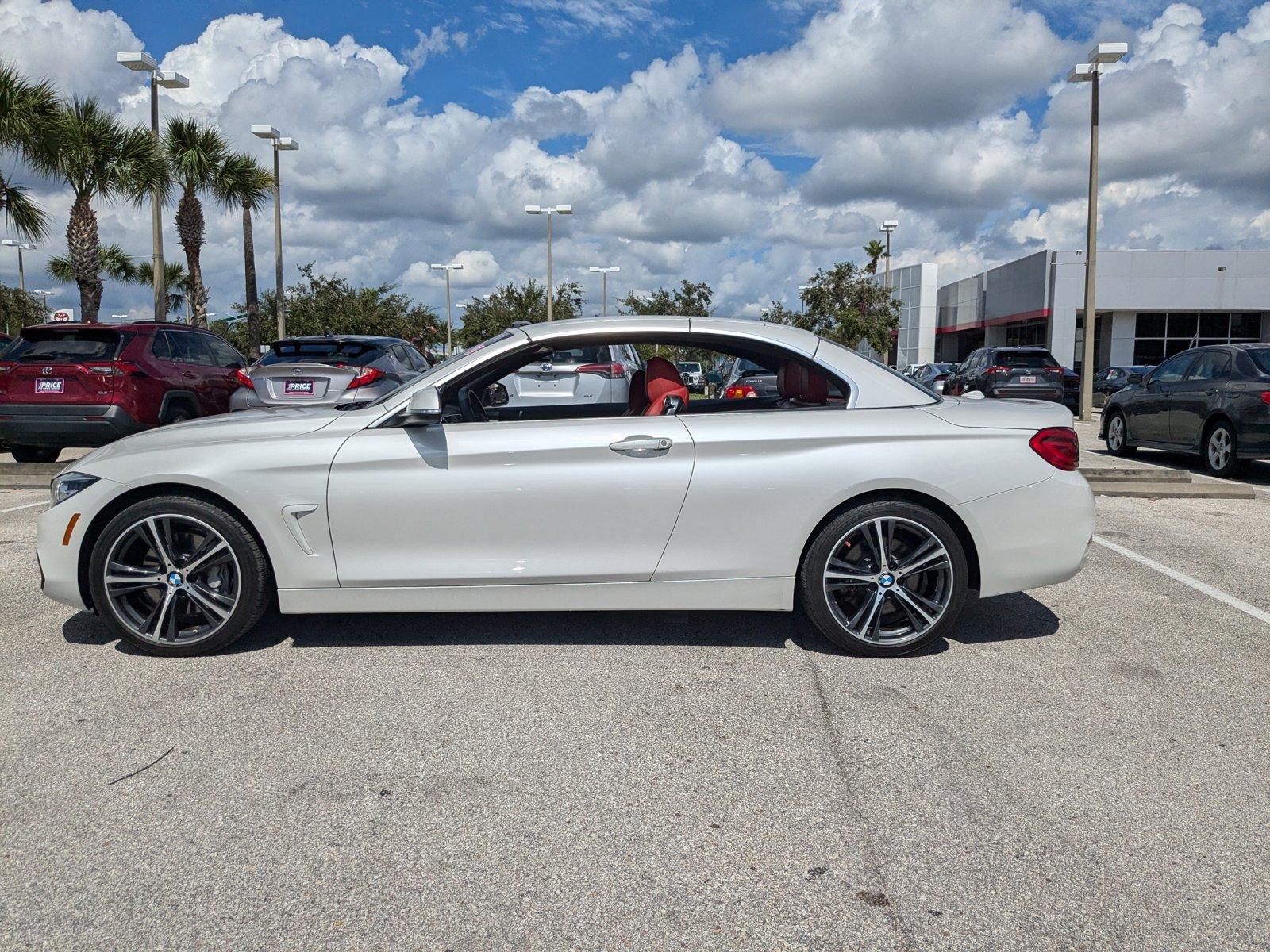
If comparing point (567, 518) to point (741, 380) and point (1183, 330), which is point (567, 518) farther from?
point (1183, 330)

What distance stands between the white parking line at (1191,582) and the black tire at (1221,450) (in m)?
4.72

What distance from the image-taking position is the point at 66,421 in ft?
33.6

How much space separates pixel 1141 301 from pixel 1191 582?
38.7m

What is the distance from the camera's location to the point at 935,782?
Result: 3344 millimetres

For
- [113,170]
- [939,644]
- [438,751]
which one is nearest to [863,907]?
[438,751]

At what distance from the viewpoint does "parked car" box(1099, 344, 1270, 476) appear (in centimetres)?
1096

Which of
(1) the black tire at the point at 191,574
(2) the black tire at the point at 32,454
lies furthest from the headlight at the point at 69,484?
(2) the black tire at the point at 32,454

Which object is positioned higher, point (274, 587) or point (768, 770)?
point (274, 587)

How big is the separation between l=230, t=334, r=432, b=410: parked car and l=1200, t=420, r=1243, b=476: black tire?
9042 millimetres

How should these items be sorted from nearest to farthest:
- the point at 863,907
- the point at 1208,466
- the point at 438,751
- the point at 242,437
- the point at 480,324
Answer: the point at 863,907 → the point at 438,751 → the point at 242,437 → the point at 1208,466 → the point at 480,324

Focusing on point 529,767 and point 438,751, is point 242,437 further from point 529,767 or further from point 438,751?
point 529,767

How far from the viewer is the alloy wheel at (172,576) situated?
4523 mm

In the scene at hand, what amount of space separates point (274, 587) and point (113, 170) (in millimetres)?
19207

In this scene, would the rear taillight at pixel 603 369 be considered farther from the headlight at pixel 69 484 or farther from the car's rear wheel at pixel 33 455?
the car's rear wheel at pixel 33 455
